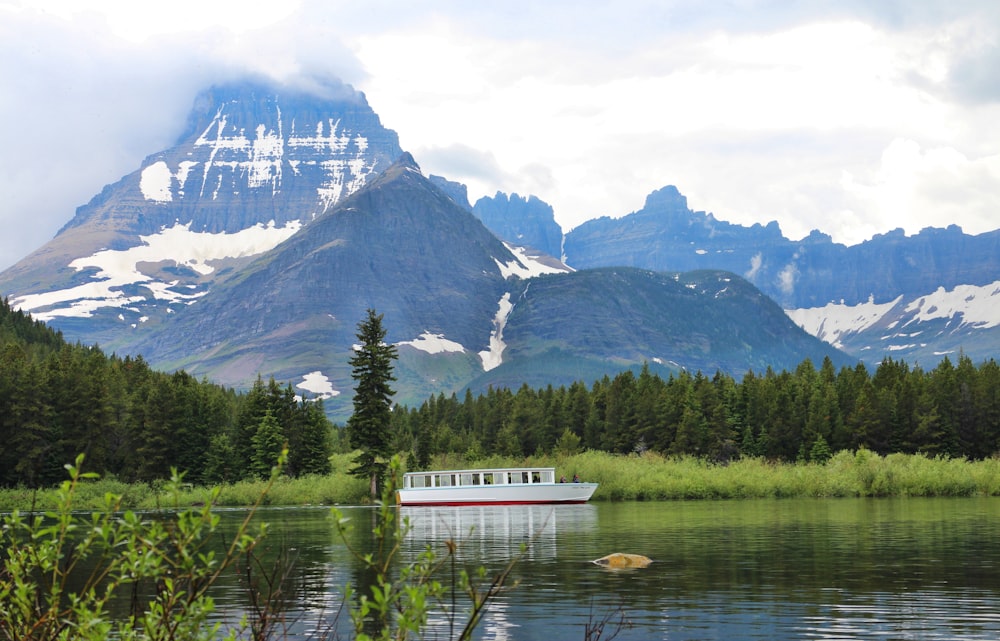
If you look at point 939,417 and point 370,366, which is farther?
point 939,417

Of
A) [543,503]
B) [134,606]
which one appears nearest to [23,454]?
[543,503]

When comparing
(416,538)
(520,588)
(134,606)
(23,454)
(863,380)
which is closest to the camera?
(134,606)

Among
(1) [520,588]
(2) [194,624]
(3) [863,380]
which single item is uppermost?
(3) [863,380]

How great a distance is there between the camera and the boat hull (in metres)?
104

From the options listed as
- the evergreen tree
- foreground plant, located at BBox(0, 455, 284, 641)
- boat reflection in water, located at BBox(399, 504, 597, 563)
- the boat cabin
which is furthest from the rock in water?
the evergreen tree

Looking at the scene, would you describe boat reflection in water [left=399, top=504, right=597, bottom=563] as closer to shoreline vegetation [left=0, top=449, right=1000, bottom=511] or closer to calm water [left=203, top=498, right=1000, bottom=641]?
calm water [left=203, top=498, right=1000, bottom=641]

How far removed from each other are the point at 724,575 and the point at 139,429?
84.8m

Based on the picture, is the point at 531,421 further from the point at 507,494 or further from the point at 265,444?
the point at 265,444

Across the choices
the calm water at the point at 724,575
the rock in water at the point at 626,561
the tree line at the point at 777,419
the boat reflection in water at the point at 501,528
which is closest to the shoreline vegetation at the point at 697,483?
the boat reflection in water at the point at 501,528

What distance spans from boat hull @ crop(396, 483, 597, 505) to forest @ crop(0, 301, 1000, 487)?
49.4 ft

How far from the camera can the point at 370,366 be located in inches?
4215

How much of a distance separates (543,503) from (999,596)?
234ft

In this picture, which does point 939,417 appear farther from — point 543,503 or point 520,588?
point 520,588

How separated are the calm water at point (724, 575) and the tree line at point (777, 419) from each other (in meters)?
48.5
